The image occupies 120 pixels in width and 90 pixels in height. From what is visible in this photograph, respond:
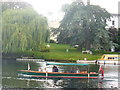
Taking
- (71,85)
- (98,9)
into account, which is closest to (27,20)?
(98,9)

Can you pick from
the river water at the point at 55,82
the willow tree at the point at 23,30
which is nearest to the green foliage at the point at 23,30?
the willow tree at the point at 23,30

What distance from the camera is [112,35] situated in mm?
80750

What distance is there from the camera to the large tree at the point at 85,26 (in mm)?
71500

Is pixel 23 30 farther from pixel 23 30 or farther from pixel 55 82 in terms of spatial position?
pixel 55 82

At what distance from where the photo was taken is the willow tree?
59.1 metres

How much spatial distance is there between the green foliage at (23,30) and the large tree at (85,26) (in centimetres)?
1069

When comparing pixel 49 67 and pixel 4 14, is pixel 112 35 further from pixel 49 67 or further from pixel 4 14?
pixel 49 67

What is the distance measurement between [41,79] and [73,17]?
34.7 meters

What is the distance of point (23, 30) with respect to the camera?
60.2 m

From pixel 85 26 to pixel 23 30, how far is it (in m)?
16.7

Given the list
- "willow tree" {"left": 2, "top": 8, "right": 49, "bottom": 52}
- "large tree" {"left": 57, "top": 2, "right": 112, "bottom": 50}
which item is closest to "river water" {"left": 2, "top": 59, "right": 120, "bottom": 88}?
"willow tree" {"left": 2, "top": 8, "right": 49, "bottom": 52}

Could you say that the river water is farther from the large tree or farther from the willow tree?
the large tree

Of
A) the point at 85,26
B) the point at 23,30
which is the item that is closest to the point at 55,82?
the point at 23,30

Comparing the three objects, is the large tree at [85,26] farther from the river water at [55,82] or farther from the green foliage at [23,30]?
the river water at [55,82]
